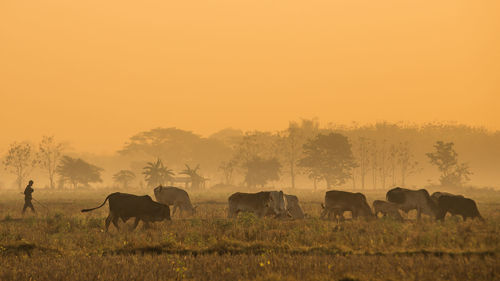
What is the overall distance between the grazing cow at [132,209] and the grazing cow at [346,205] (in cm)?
917

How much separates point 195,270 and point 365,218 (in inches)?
563

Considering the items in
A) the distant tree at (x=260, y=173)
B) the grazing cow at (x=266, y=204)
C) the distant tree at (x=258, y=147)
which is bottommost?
the distant tree at (x=260, y=173)

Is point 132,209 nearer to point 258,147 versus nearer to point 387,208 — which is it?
point 387,208

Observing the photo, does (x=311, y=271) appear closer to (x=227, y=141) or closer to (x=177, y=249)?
(x=177, y=249)

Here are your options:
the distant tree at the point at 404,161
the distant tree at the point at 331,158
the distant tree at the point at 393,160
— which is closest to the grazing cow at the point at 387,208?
the distant tree at the point at 331,158

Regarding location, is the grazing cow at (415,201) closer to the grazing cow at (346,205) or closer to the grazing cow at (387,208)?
the grazing cow at (387,208)

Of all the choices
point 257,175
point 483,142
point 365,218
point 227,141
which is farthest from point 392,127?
point 365,218

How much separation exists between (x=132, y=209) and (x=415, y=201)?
14.8 m

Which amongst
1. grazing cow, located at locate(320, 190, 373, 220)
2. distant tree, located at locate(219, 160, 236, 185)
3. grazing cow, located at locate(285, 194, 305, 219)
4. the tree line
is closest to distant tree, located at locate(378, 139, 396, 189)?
the tree line

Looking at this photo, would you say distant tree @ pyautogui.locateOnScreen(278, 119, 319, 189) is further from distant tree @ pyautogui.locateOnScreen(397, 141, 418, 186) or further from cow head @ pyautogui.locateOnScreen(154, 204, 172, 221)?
cow head @ pyautogui.locateOnScreen(154, 204, 172, 221)

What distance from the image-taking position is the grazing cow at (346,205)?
984 inches

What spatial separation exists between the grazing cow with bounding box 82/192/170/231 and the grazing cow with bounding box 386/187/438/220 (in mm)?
12818

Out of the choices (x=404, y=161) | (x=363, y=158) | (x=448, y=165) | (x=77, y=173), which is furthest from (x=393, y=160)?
(x=77, y=173)

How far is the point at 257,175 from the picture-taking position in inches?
4048
